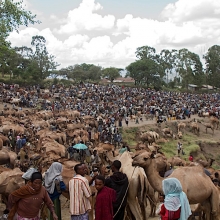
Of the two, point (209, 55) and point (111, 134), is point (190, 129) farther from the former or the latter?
point (209, 55)

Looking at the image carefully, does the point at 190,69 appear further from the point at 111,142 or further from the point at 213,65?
the point at 111,142

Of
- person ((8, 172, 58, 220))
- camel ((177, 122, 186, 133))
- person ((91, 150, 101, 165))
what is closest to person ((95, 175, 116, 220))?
person ((8, 172, 58, 220))

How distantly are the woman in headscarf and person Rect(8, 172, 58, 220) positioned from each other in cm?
174

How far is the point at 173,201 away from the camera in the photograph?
4.08 metres

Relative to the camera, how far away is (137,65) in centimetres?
5962

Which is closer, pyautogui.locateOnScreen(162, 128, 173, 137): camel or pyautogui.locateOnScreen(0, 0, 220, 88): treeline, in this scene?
pyautogui.locateOnScreen(162, 128, 173, 137): camel

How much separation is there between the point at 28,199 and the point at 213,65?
60.9 m

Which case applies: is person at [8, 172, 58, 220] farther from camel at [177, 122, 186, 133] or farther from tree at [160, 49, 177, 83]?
tree at [160, 49, 177, 83]

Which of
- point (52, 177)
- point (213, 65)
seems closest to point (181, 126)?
point (52, 177)

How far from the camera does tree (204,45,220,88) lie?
200 ft

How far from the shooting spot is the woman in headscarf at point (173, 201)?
408cm

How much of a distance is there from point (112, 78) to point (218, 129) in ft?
146

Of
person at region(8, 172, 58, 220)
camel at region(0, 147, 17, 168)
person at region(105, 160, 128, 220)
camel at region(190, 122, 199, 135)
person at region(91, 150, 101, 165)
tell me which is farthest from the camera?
camel at region(190, 122, 199, 135)

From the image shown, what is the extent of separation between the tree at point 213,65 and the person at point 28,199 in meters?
60.8
